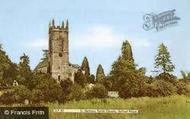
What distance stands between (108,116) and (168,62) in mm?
580

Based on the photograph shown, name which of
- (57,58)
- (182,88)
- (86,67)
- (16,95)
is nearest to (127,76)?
(86,67)

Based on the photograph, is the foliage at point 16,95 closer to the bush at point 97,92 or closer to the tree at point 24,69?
the tree at point 24,69

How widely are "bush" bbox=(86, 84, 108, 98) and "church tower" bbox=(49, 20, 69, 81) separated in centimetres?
21

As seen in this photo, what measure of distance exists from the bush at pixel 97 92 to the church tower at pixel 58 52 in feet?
0.69

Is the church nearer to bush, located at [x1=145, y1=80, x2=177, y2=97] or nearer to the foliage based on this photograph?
the foliage

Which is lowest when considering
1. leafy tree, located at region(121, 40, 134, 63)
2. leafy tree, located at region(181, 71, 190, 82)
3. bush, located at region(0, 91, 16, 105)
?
bush, located at region(0, 91, 16, 105)

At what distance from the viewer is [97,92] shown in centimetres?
415

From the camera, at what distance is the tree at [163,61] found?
13.3 ft

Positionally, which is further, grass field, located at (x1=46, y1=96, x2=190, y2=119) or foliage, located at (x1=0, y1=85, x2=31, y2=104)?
foliage, located at (x1=0, y1=85, x2=31, y2=104)

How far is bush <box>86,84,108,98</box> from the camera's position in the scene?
4137mm

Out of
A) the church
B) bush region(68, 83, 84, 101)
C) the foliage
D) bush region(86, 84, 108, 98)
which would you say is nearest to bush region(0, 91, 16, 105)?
the foliage

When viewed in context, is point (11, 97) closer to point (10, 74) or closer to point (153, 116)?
point (10, 74)

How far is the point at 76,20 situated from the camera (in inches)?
162

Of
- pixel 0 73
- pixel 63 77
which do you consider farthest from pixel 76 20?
pixel 0 73
